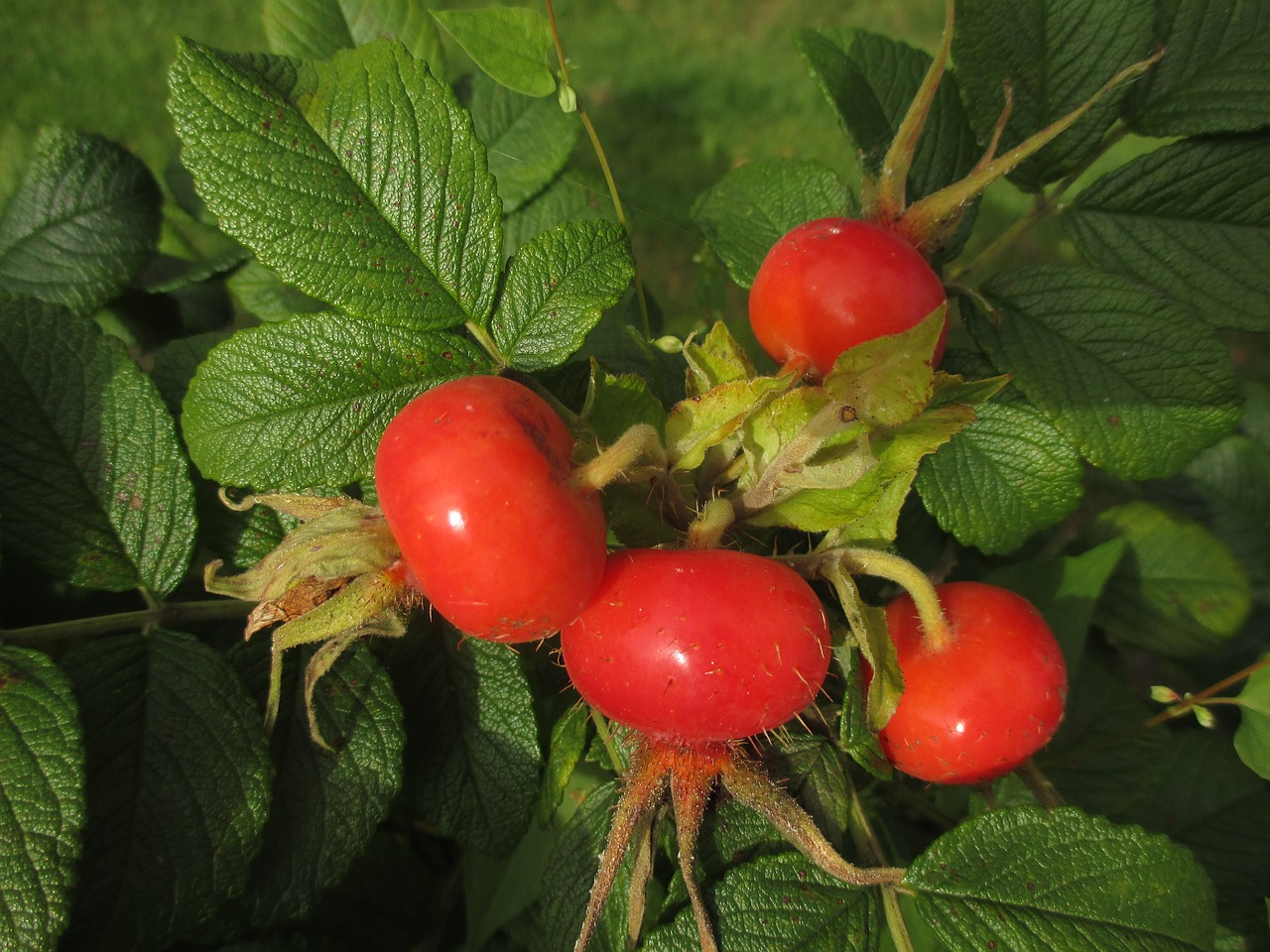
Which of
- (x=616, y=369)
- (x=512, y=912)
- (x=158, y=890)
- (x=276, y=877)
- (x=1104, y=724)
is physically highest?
(x=616, y=369)

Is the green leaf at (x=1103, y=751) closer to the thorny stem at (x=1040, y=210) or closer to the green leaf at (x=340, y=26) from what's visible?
the thorny stem at (x=1040, y=210)

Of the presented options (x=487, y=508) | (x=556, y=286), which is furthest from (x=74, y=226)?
(x=487, y=508)

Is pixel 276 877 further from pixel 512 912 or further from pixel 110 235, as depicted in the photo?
pixel 110 235

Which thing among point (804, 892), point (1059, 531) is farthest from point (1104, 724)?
point (804, 892)

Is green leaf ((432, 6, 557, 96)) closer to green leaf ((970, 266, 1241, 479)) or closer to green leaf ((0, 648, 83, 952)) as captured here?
green leaf ((970, 266, 1241, 479))

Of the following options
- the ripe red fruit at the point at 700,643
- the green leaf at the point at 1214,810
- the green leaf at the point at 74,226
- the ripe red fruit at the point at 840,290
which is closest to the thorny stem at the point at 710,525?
the ripe red fruit at the point at 700,643

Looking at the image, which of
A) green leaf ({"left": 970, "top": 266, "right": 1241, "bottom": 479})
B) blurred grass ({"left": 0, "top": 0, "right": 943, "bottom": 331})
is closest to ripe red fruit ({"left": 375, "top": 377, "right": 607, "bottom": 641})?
green leaf ({"left": 970, "top": 266, "right": 1241, "bottom": 479})
